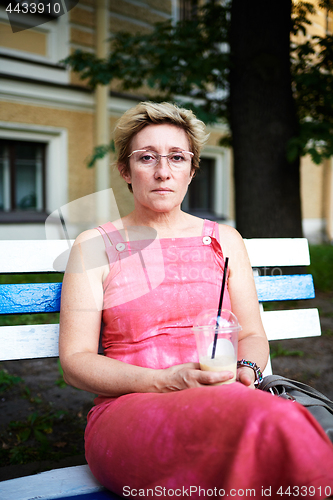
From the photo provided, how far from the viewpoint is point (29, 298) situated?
178 cm

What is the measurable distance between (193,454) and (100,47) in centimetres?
660

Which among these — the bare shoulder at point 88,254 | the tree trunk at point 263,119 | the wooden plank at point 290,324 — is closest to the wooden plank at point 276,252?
the wooden plank at point 290,324

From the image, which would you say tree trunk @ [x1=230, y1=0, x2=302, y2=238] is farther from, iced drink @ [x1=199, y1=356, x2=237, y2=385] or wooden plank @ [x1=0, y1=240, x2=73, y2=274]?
iced drink @ [x1=199, y1=356, x2=237, y2=385]

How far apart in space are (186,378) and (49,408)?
175 centimetres

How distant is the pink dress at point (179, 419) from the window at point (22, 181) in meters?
0.28

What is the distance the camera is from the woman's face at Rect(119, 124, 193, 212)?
1.69 m

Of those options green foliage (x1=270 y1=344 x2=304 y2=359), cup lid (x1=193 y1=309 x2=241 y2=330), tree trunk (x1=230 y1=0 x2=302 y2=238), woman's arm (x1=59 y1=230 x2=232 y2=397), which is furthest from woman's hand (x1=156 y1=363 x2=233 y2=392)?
tree trunk (x1=230 y1=0 x2=302 y2=238)

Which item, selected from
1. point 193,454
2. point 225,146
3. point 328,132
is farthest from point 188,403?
point 225,146

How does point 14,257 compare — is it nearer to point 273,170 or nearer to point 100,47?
point 273,170

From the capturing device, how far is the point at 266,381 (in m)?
1.61

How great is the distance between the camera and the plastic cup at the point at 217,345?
131 cm

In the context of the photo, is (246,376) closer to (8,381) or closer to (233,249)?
(233,249)

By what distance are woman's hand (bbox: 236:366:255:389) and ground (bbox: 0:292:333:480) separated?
3.53 ft

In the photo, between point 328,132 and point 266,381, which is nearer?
point 266,381
